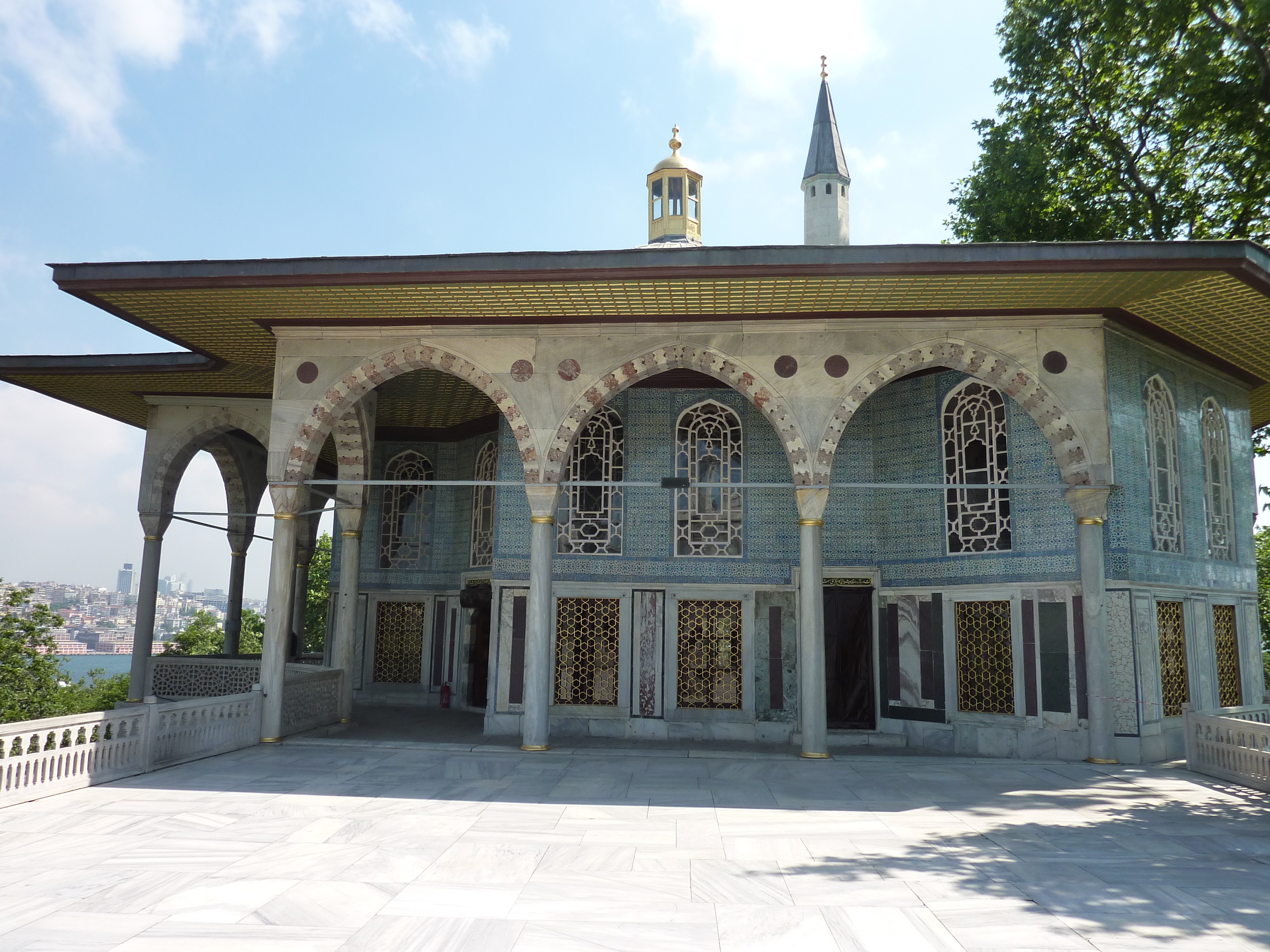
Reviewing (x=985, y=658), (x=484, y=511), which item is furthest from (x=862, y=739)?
(x=484, y=511)

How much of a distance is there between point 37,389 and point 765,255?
34.6ft

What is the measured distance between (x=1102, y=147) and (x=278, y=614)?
13.9 meters

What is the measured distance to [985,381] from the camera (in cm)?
903

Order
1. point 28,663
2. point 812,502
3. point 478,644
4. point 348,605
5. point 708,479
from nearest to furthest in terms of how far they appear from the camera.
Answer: point 812,502, point 708,479, point 348,605, point 478,644, point 28,663

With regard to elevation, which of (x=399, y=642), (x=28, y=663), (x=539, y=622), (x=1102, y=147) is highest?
(x=1102, y=147)

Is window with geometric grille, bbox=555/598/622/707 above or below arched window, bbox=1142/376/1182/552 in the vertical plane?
below

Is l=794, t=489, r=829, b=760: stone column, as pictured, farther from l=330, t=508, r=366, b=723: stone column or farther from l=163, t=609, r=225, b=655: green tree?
l=163, t=609, r=225, b=655: green tree

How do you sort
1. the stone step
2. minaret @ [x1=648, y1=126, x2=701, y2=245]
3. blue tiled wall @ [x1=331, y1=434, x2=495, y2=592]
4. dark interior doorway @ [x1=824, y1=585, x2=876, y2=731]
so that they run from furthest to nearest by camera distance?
minaret @ [x1=648, y1=126, x2=701, y2=245], blue tiled wall @ [x1=331, y1=434, x2=495, y2=592], dark interior doorway @ [x1=824, y1=585, x2=876, y2=731], the stone step

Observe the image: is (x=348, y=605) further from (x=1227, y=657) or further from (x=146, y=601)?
(x=1227, y=657)

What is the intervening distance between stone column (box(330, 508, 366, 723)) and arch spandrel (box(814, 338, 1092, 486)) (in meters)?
6.20

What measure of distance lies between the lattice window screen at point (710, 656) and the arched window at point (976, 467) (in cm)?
265

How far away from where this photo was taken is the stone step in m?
10.1

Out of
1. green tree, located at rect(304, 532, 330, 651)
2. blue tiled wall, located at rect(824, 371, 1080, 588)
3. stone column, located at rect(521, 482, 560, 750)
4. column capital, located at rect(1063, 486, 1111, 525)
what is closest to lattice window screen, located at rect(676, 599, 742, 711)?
blue tiled wall, located at rect(824, 371, 1080, 588)

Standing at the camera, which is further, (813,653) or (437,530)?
(437,530)
